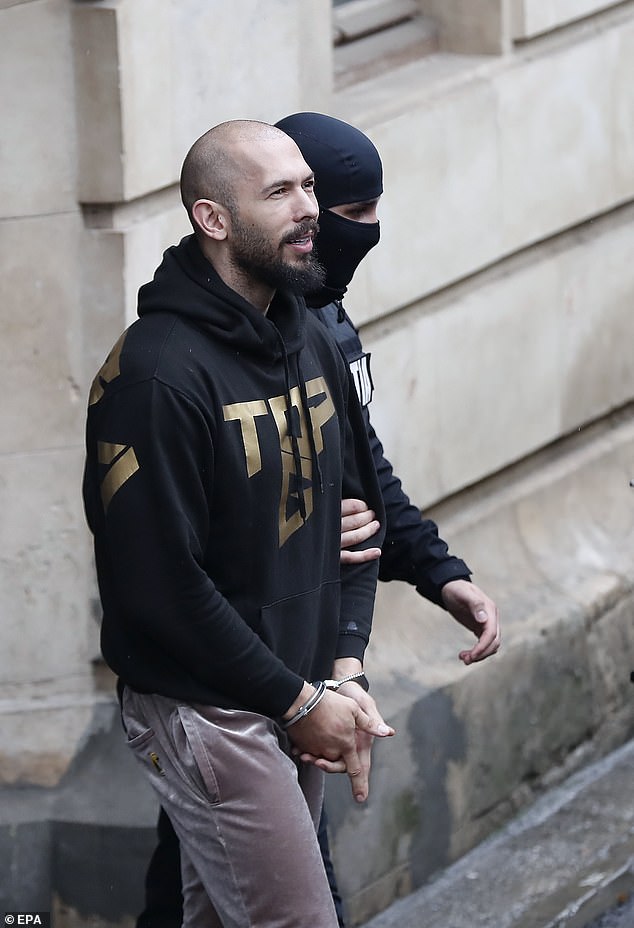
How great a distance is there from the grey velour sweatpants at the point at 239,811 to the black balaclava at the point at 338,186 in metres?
1.00

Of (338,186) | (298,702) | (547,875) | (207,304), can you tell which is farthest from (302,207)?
(547,875)

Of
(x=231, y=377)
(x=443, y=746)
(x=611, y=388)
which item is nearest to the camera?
(x=231, y=377)

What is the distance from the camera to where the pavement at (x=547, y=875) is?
4871 mm

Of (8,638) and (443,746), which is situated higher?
(8,638)

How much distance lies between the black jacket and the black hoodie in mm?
477

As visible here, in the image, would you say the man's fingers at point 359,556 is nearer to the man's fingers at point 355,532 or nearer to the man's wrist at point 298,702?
the man's fingers at point 355,532

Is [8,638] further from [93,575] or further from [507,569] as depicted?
[507,569]

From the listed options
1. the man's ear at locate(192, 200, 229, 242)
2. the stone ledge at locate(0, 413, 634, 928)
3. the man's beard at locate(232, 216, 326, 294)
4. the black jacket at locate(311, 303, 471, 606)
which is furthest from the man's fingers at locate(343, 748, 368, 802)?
the stone ledge at locate(0, 413, 634, 928)

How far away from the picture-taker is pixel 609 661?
5836 millimetres

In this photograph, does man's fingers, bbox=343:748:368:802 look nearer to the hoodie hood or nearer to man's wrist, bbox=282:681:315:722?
man's wrist, bbox=282:681:315:722

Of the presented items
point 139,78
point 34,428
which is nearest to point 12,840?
point 34,428

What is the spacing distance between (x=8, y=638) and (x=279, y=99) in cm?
154

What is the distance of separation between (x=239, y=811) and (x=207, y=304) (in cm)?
92

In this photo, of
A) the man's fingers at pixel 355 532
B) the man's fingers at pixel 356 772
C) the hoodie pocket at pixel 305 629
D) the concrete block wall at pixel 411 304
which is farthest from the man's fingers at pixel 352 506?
the concrete block wall at pixel 411 304
